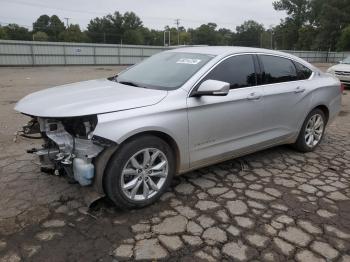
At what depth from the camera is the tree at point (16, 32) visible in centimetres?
7138

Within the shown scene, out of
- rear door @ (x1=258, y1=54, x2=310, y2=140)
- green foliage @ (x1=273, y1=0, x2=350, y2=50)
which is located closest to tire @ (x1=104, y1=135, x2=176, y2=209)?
rear door @ (x1=258, y1=54, x2=310, y2=140)

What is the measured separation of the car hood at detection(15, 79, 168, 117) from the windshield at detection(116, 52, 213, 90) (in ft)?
0.73

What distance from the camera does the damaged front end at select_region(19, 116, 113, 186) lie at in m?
3.30

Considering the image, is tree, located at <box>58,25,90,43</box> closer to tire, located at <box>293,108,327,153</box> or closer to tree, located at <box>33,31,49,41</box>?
tree, located at <box>33,31,49,41</box>

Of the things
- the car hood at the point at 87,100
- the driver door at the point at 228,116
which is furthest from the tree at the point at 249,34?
the car hood at the point at 87,100

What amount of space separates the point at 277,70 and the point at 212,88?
5.46 ft

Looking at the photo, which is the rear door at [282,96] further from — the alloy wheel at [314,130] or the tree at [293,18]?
the tree at [293,18]

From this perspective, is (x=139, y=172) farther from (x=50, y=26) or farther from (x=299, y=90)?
(x=50, y=26)

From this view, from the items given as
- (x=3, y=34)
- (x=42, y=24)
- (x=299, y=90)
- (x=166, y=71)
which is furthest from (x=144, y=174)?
(x=42, y=24)

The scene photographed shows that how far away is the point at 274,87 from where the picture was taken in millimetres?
4812

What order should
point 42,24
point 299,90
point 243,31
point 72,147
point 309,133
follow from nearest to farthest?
point 72,147 → point 299,90 → point 309,133 → point 42,24 → point 243,31

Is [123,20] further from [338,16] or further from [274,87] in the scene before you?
[274,87]

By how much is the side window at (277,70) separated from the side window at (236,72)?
0.86 ft

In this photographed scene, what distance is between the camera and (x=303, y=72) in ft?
17.8
